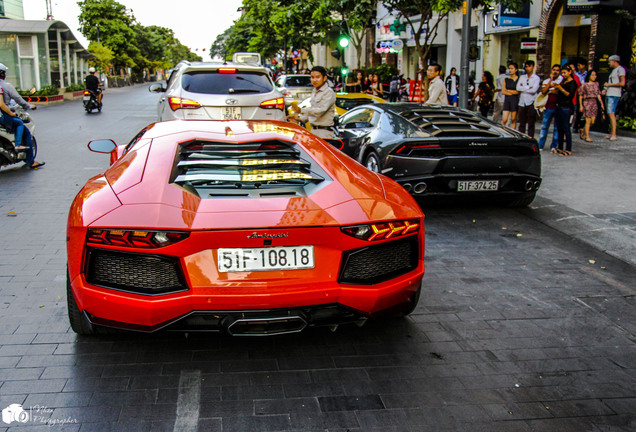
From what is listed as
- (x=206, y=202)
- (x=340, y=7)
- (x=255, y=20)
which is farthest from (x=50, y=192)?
(x=255, y=20)

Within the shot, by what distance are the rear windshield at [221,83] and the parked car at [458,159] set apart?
3.04m

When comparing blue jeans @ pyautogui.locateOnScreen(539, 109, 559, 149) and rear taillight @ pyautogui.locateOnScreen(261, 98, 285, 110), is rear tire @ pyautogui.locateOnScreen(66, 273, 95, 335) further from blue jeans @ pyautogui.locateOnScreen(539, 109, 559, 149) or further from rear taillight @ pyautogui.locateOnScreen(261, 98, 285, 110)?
blue jeans @ pyautogui.locateOnScreen(539, 109, 559, 149)

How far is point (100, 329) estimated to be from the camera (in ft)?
12.1

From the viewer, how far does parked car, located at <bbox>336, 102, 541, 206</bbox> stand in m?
7.25

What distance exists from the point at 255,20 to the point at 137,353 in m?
51.8

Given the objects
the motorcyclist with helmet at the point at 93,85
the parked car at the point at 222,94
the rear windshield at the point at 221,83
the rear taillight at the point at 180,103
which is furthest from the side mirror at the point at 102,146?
the motorcyclist with helmet at the point at 93,85

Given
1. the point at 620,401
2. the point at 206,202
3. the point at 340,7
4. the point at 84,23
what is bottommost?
the point at 620,401

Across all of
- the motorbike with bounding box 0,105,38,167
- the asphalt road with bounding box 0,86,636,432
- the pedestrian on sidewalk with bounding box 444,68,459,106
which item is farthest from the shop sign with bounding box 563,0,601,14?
the motorbike with bounding box 0,105,38,167

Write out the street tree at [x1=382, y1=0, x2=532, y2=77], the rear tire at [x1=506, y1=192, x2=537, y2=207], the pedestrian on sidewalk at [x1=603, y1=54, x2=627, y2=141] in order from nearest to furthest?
the rear tire at [x1=506, y1=192, x2=537, y2=207] < the pedestrian on sidewalk at [x1=603, y1=54, x2=627, y2=141] < the street tree at [x1=382, y1=0, x2=532, y2=77]

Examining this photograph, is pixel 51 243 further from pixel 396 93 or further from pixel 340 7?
pixel 396 93

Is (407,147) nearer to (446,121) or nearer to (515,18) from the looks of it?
(446,121)

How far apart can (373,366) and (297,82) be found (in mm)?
25356

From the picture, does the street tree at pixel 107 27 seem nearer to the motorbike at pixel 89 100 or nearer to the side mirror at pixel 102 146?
the motorbike at pixel 89 100

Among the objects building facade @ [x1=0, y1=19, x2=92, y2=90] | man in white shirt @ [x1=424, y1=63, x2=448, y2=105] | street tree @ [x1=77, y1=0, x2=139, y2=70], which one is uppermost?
street tree @ [x1=77, y1=0, x2=139, y2=70]
